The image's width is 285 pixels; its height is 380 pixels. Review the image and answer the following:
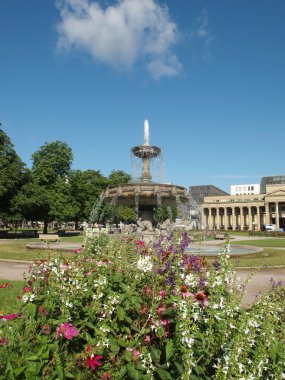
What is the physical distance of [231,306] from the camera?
12.3ft

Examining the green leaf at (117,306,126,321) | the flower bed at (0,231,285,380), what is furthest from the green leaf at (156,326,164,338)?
the green leaf at (117,306,126,321)

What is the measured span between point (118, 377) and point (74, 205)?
53.9m

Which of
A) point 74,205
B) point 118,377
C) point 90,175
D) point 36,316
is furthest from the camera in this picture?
point 90,175

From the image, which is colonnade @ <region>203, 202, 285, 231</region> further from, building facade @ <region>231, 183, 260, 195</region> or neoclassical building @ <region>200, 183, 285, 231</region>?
building facade @ <region>231, 183, 260, 195</region>

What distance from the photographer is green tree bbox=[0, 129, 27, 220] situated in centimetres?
4291

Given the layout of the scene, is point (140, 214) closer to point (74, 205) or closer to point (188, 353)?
point (188, 353)

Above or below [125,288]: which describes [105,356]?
below

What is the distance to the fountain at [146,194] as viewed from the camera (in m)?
21.9

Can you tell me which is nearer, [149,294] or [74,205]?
[149,294]

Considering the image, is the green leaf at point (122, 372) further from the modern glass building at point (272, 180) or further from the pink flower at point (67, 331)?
the modern glass building at point (272, 180)

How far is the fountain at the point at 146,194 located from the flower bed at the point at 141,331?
16.6 metres

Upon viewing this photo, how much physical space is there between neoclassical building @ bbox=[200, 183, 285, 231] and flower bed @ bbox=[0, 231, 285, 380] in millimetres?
111985

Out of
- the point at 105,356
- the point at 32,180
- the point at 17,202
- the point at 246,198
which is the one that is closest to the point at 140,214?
the point at 105,356

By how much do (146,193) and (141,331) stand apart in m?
18.1
